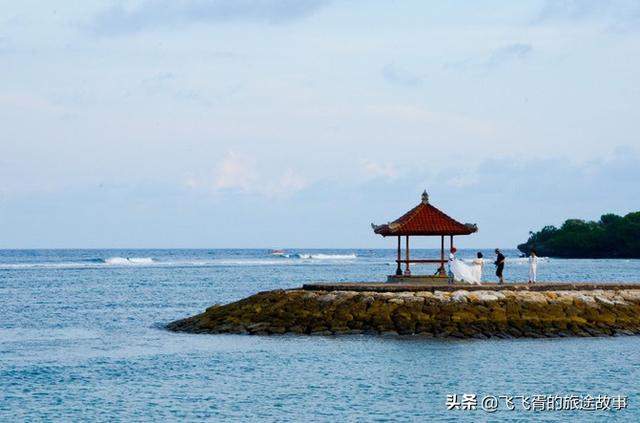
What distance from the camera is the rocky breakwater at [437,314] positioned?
39.7 metres

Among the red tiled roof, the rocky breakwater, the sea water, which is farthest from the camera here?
the red tiled roof

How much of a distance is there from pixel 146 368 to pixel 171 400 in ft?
17.5

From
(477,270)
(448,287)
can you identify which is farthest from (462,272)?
(448,287)

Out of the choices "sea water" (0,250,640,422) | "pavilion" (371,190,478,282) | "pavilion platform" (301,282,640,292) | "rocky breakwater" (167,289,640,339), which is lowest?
"sea water" (0,250,640,422)

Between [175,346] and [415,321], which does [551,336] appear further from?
[175,346]

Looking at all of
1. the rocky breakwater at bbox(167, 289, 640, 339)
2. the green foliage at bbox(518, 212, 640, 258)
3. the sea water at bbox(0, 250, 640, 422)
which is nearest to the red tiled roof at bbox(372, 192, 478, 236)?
the rocky breakwater at bbox(167, 289, 640, 339)

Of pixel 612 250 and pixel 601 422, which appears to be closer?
pixel 601 422

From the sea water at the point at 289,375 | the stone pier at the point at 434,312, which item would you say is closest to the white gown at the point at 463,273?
the stone pier at the point at 434,312

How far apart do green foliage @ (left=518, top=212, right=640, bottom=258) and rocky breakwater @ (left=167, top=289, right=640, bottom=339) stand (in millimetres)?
123197

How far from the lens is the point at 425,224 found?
1752 inches

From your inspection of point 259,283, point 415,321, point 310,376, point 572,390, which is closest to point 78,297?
point 259,283

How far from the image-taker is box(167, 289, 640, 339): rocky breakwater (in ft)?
130

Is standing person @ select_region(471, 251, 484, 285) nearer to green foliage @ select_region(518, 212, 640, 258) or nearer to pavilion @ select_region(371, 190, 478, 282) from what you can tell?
pavilion @ select_region(371, 190, 478, 282)

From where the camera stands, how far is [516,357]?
34875 mm
